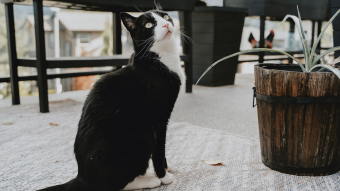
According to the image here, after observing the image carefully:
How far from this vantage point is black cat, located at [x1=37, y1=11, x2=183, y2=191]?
94cm

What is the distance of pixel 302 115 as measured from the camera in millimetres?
1127

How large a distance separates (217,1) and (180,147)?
2.48 m

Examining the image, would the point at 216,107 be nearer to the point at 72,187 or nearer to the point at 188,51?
the point at 188,51

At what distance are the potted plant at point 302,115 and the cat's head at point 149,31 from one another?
Result: 257 millimetres

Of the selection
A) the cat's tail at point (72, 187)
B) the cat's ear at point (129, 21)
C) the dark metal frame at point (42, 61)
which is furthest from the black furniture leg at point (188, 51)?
the cat's tail at point (72, 187)

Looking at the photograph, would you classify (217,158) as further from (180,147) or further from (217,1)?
(217,1)

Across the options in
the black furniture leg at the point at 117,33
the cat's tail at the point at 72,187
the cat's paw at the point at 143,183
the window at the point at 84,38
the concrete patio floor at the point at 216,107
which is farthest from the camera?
the window at the point at 84,38

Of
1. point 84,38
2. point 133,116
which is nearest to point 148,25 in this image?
point 133,116

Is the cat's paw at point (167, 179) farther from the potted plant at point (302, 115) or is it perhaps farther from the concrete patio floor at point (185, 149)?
the potted plant at point (302, 115)

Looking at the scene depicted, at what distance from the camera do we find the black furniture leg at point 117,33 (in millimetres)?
2728

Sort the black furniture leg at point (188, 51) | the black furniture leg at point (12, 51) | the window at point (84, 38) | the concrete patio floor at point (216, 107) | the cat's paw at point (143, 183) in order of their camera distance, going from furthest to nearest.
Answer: the window at point (84, 38) < the black furniture leg at point (188, 51) < the black furniture leg at point (12, 51) < the concrete patio floor at point (216, 107) < the cat's paw at point (143, 183)

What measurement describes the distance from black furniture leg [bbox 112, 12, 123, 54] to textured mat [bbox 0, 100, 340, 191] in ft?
3.36

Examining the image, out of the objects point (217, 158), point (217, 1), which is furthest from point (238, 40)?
point (217, 158)

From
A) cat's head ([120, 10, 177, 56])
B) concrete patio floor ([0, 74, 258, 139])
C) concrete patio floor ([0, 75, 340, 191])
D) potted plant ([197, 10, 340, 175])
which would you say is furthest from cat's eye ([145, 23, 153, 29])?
concrete patio floor ([0, 74, 258, 139])
